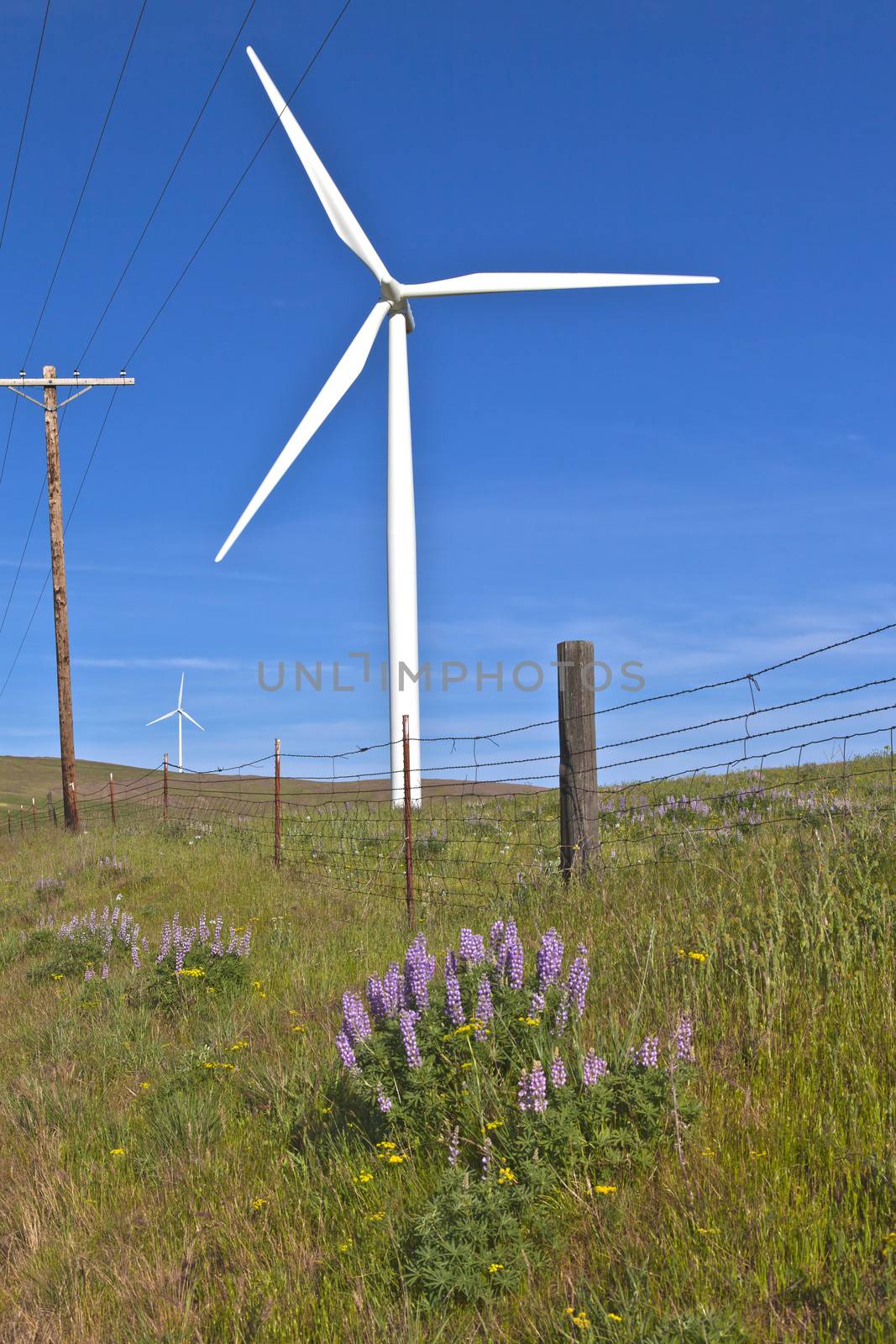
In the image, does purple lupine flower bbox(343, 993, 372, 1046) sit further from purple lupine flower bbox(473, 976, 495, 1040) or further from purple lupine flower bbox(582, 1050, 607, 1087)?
purple lupine flower bbox(582, 1050, 607, 1087)

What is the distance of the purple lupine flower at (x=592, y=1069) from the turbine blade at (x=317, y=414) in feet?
61.8

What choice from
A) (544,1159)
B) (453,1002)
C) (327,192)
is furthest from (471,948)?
(327,192)

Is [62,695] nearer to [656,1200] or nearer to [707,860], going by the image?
[707,860]

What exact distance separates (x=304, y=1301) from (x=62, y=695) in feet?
81.2

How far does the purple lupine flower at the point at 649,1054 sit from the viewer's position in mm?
3896

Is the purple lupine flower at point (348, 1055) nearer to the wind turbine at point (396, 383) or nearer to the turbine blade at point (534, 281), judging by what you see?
the wind turbine at point (396, 383)

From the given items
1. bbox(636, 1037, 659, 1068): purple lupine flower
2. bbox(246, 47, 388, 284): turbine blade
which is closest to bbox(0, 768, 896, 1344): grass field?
bbox(636, 1037, 659, 1068): purple lupine flower

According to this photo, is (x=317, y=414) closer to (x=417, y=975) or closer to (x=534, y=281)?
(x=534, y=281)

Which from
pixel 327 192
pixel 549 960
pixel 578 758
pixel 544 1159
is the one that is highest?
pixel 327 192

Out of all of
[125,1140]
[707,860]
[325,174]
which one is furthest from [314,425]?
[125,1140]

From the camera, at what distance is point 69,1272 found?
424cm

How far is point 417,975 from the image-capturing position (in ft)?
16.2

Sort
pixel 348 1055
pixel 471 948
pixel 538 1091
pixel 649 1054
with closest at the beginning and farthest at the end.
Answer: pixel 538 1091, pixel 649 1054, pixel 348 1055, pixel 471 948

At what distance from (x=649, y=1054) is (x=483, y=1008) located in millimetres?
811
